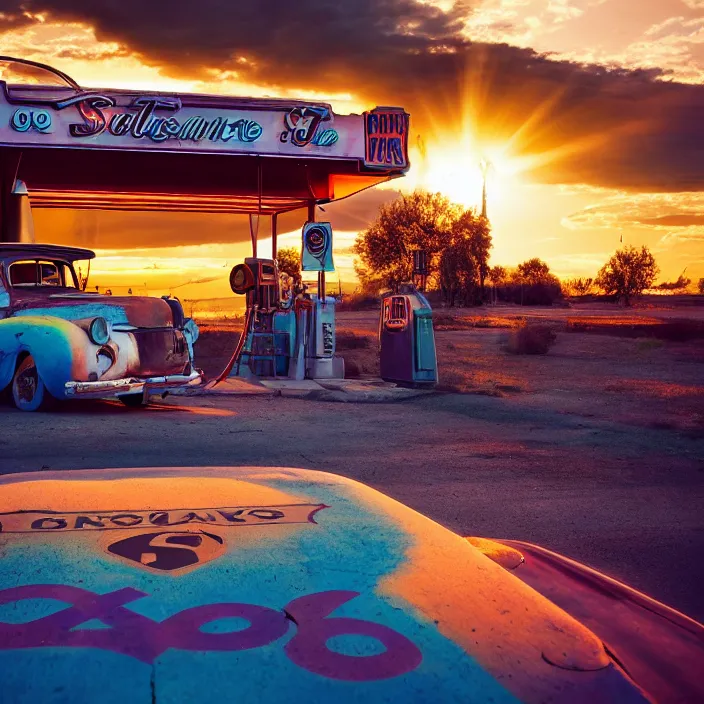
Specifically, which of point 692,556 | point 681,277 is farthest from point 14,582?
point 681,277

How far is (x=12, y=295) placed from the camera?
12.5 meters

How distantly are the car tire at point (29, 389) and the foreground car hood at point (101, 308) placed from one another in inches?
27.7

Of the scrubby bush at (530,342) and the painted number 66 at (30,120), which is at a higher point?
the painted number 66 at (30,120)

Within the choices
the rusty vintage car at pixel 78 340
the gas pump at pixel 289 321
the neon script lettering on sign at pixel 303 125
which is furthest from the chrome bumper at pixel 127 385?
the neon script lettering on sign at pixel 303 125

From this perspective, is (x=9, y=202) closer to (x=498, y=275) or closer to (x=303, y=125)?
(x=303, y=125)

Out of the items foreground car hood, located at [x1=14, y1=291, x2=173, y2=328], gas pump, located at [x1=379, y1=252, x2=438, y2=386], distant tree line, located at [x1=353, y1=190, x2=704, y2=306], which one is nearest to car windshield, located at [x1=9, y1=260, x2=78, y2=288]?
foreground car hood, located at [x1=14, y1=291, x2=173, y2=328]

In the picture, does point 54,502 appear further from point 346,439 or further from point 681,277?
point 681,277

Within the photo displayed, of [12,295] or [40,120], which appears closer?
[12,295]

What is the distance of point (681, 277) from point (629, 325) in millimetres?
64660

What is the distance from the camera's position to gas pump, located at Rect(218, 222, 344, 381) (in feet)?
56.7

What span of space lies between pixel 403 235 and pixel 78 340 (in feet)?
162

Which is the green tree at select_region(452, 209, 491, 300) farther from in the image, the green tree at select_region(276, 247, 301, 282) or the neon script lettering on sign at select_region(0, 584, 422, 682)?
the neon script lettering on sign at select_region(0, 584, 422, 682)

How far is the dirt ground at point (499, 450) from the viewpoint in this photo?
Answer: 589 centimetres

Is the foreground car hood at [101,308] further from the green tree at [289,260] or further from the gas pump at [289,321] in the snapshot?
the green tree at [289,260]
